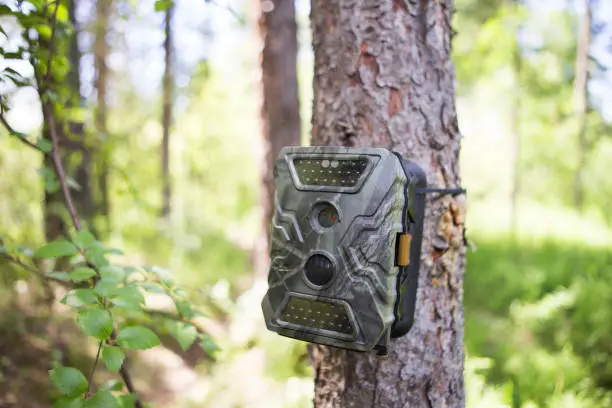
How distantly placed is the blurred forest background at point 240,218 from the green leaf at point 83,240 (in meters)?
0.30

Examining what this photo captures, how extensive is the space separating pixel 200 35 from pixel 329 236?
37.3 feet

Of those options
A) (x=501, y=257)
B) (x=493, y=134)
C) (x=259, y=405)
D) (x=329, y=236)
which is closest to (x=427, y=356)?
(x=329, y=236)

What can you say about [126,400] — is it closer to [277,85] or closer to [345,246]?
[345,246]

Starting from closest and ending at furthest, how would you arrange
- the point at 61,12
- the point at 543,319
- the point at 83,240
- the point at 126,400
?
the point at 126,400, the point at 83,240, the point at 61,12, the point at 543,319

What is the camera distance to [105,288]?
142cm

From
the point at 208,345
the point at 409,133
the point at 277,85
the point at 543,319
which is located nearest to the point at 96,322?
the point at 208,345

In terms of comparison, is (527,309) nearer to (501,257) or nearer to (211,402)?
(501,257)

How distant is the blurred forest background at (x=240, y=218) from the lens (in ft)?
12.5

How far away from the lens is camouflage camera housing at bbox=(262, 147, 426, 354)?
4.30 ft

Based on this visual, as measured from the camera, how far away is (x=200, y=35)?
1154 cm

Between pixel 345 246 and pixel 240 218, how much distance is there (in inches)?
698

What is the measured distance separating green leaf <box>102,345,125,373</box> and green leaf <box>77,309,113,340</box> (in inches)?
2.2

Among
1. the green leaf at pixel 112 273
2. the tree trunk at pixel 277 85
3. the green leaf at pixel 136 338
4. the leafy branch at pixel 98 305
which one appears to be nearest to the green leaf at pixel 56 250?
the leafy branch at pixel 98 305

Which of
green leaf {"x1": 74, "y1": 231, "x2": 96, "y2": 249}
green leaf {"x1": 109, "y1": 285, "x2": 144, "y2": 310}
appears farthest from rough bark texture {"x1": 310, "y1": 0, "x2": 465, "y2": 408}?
green leaf {"x1": 74, "y1": 231, "x2": 96, "y2": 249}
